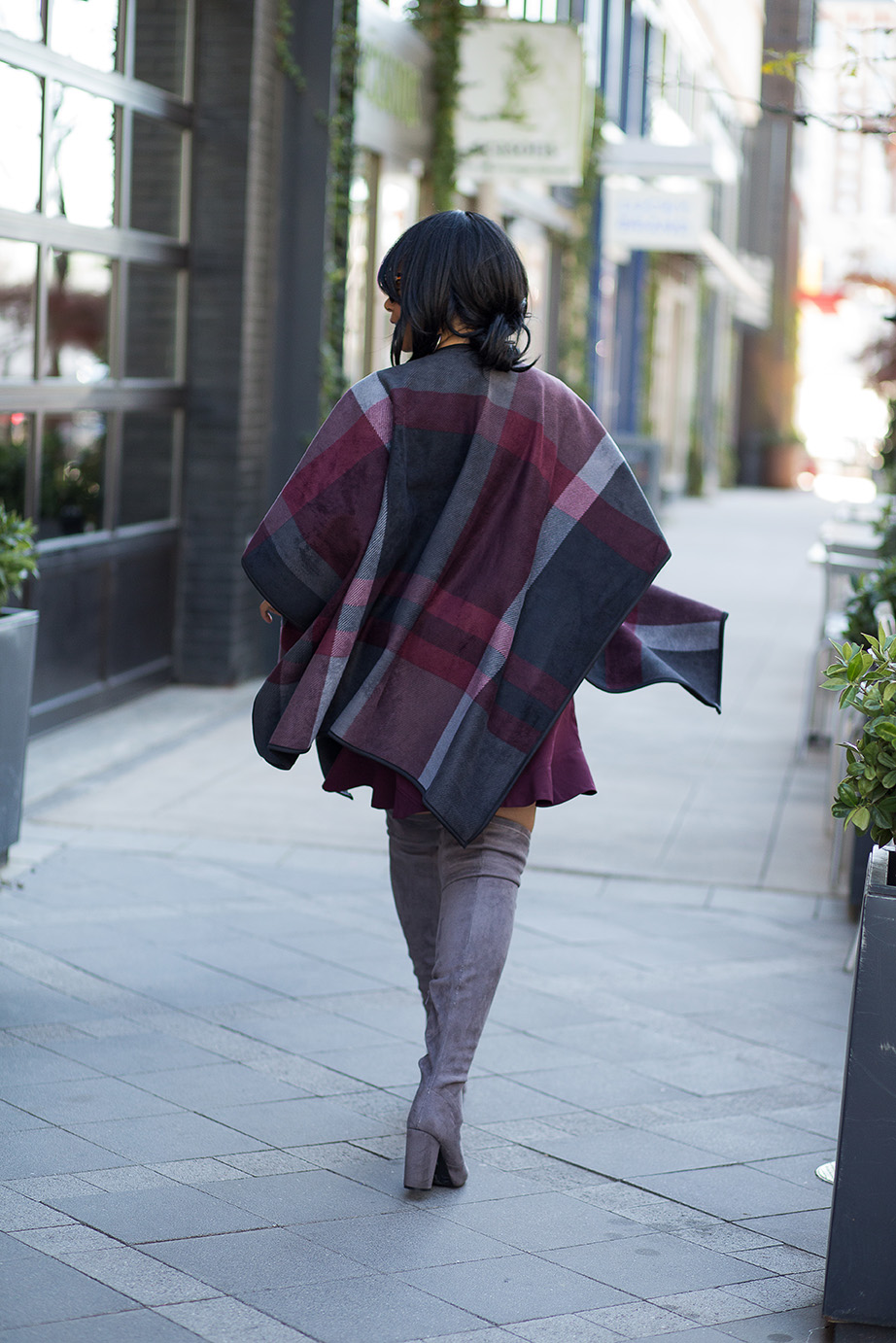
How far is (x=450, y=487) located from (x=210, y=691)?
567 centimetres

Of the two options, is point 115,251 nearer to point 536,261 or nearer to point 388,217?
point 388,217

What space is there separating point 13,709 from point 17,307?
9.22 feet

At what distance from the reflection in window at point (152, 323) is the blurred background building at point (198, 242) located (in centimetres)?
2

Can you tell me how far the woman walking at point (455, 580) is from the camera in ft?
9.84

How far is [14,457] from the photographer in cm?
681

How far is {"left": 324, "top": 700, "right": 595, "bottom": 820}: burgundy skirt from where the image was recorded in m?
3.10

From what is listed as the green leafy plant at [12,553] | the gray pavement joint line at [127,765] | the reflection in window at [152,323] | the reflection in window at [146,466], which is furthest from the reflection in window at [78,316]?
the green leafy plant at [12,553]

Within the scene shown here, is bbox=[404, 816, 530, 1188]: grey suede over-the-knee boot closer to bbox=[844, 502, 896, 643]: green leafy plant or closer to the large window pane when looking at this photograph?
bbox=[844, 502, 896, 643]: green leafy plant

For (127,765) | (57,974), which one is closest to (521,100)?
(127,765)

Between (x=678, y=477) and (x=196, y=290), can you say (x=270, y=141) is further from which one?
(x=678, y=477)

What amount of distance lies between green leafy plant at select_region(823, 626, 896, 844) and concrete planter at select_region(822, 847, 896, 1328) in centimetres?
18

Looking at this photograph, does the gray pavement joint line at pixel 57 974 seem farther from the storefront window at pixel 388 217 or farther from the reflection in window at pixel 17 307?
the storefront window at pixel 388 217

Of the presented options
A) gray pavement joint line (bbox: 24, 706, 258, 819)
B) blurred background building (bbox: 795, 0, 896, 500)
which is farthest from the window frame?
blurred background building (bbox: 795, 0, 896, 500)

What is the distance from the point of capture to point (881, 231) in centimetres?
5653
